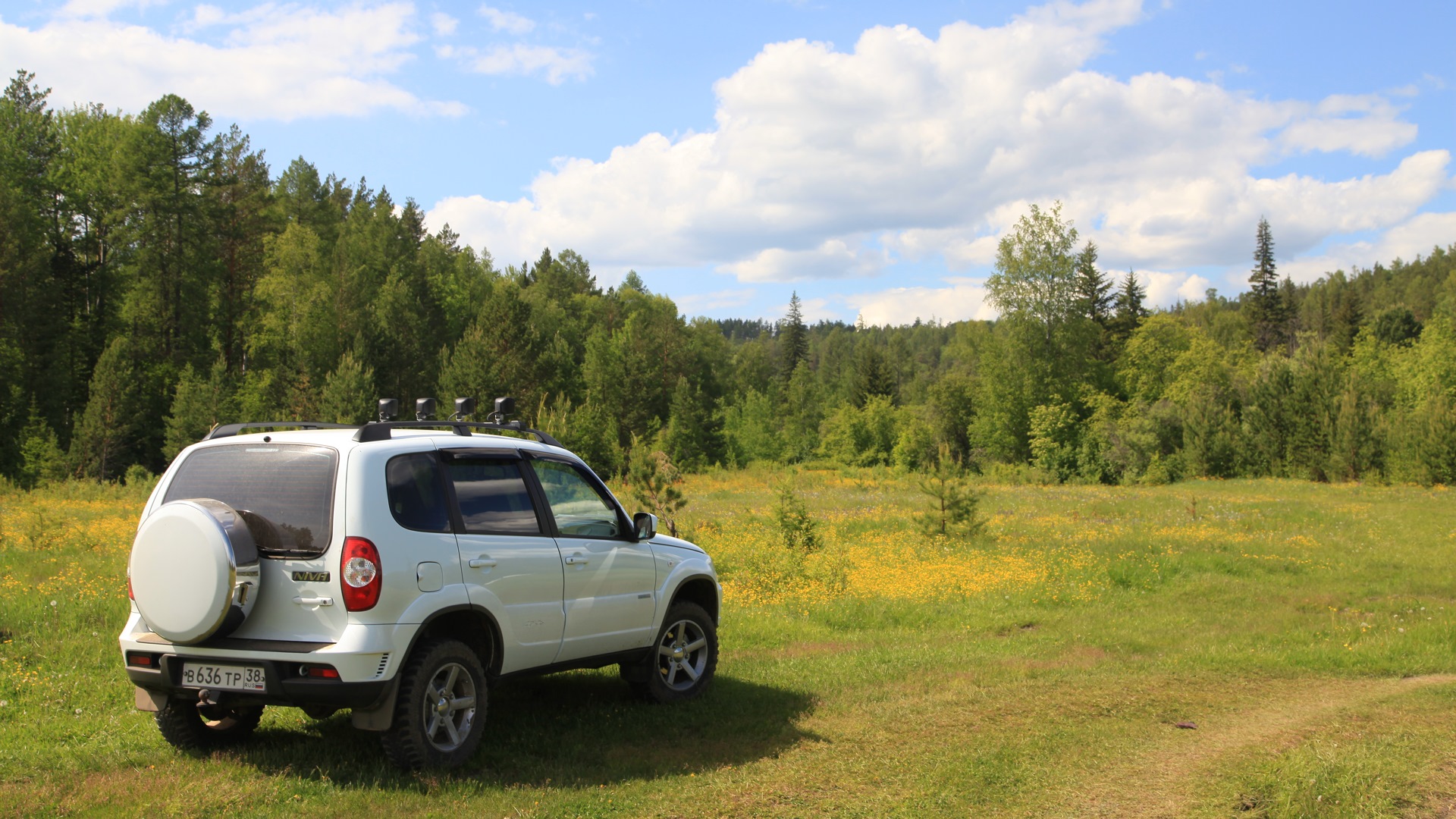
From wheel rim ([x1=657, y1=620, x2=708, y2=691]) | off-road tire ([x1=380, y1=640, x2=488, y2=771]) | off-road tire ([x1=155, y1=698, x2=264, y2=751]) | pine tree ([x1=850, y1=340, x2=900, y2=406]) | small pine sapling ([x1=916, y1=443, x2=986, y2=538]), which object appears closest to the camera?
off-road tire ([x1=380, y1=640, x2=488, y2=771])

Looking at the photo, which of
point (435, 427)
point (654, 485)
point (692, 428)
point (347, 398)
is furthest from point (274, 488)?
point (692, 428)

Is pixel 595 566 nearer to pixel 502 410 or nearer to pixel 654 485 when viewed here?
pixel 502 410

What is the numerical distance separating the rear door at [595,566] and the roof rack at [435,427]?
0.40 m

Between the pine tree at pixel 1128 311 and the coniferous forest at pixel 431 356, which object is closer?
the coniferous forest at pixel 431 356

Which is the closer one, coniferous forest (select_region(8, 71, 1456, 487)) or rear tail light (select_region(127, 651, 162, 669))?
rear tail light (select_region(127, 651, 162, 669))

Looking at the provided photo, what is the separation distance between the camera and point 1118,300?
7931 cm

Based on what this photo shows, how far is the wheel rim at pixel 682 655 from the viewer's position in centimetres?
775

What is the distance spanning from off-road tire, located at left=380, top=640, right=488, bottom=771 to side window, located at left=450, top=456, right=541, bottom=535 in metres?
0.80

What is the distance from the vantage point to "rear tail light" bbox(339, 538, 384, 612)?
5.16 m

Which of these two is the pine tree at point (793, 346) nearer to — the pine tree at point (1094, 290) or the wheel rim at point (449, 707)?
the pine tree at point (1094, 290)

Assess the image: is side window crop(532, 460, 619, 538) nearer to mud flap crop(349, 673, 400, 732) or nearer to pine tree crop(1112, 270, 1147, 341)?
mud flap crop(349, 673, 400, 732)

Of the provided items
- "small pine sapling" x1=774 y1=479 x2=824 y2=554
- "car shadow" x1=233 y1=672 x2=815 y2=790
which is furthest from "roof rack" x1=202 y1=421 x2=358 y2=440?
"small pine sapling" x1=774 y1=479 x2=824 y2=554

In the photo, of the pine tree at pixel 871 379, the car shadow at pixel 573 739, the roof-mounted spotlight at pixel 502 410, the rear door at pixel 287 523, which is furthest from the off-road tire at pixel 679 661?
the pine tree at pixel 871 379

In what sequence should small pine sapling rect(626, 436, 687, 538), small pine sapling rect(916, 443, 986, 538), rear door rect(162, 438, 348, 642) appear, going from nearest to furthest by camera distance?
rear door rect(162, 438, 348, 642) < small pine sapling rect(626, 436, 687, 538) < small pine sapling rect(916, 443, 986, 538)
